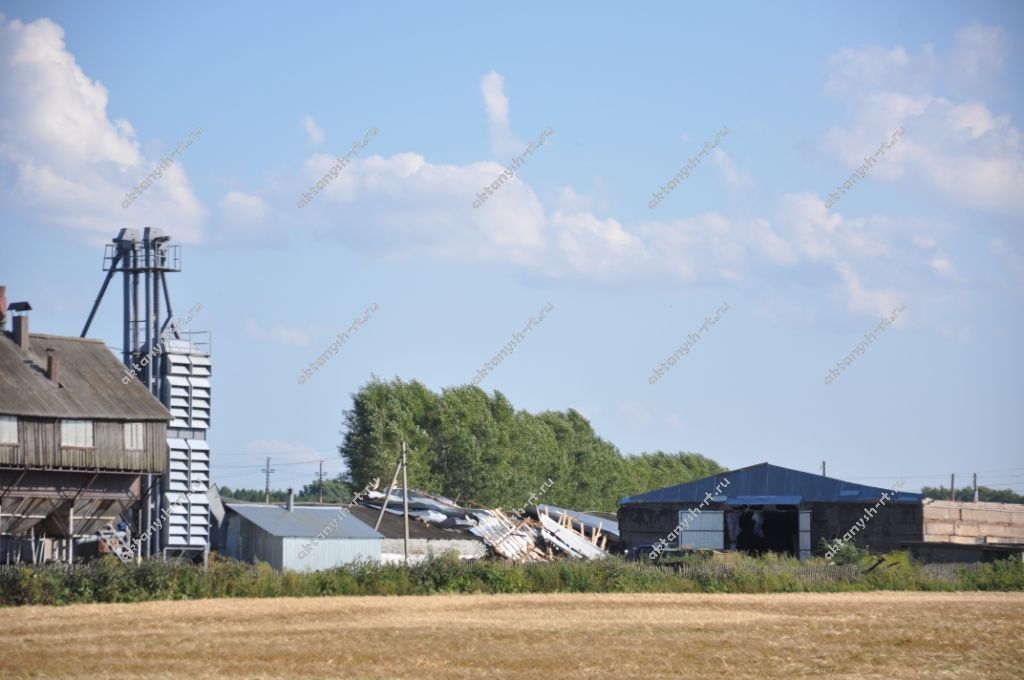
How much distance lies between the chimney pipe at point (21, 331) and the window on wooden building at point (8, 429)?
402 centimetres

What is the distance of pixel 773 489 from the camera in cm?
6147

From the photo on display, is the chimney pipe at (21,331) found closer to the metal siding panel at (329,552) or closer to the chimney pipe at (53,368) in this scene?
the chimney pipe at (53,368)

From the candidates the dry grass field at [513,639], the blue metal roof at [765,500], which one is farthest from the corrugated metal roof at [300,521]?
the dry grass field at [513,639]

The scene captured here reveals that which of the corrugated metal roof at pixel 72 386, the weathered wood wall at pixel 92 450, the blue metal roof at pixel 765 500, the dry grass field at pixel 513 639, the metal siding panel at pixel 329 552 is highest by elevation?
the corrugated metal roof at pixel 72 386

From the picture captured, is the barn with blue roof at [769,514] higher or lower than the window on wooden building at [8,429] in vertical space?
lower

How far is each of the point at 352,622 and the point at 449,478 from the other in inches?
2431

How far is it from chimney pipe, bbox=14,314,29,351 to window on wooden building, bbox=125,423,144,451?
14.1ft

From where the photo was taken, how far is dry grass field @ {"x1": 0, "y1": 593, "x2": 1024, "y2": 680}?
24.9m

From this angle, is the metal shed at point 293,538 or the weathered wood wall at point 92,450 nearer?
the weathered wood wall at point 92,450

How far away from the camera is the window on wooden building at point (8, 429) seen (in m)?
45.0

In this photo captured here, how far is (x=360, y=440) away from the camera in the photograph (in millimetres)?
89312

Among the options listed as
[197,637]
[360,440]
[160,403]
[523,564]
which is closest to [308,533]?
[160,403]

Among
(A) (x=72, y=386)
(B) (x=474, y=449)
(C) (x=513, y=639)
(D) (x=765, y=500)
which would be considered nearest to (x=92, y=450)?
(A) (x=72, y=386)

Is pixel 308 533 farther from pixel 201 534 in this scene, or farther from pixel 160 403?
pixel 160 403
